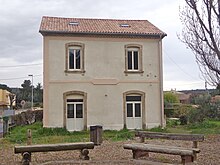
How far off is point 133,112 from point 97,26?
20.6ft

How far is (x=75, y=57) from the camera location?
2342 centimetres

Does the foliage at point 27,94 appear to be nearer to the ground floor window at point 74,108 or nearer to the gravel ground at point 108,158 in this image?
the ground floor window at point 74,108

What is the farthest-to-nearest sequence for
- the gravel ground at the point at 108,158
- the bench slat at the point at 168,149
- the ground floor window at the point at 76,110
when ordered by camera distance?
the ground floor window at the point at 76,110 → the gravel ground at the point at 108,158 → the bench slat at the point at 168,149

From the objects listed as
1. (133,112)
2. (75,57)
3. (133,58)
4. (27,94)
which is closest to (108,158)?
(133,112)

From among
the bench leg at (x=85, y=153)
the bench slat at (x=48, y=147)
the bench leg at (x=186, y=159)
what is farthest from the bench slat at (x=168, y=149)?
the bench slat at (x=48, y=147)

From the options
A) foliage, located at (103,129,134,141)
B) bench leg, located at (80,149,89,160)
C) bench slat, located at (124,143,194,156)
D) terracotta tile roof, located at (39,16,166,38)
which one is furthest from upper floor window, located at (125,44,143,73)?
bench slat, located at (124,143,194,156)

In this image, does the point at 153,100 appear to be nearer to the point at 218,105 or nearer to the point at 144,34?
the point at 144,34

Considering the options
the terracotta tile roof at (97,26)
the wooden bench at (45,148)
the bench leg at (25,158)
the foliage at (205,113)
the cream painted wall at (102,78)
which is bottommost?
the bench leg at (25,158)

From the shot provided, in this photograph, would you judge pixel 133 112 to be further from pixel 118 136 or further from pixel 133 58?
pixel 118 136

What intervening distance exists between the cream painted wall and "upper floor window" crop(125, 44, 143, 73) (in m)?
0.27

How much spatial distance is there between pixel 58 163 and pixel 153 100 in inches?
590

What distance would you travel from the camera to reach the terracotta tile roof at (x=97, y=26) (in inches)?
917

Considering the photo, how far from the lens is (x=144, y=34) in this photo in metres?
24.0

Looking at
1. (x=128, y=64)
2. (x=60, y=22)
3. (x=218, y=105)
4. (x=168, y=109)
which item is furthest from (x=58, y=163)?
(x=168, y=109)
